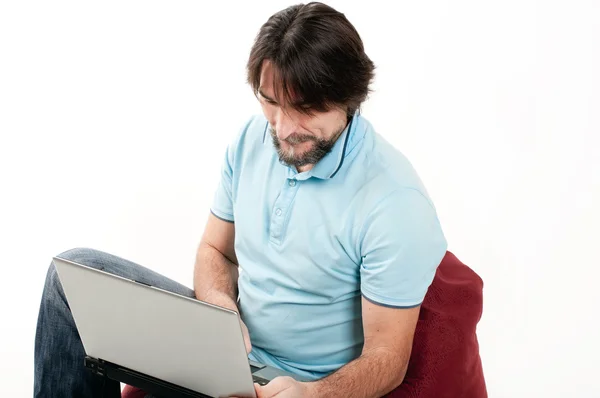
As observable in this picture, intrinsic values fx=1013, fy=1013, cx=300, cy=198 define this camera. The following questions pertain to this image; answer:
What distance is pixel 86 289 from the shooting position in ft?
6.35

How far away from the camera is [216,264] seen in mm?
2398

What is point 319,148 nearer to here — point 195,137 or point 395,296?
point 395,296

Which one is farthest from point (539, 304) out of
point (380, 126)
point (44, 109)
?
point (44, 109)

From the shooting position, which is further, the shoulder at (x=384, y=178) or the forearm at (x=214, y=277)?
the forearm at (x=214, y=277)

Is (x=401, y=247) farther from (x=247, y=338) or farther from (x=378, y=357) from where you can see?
(x=247, y=338)

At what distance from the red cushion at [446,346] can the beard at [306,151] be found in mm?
446

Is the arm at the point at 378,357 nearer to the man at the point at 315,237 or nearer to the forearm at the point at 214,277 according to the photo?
the man at the point at 315,237

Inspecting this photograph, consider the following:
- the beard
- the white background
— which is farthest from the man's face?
the white background

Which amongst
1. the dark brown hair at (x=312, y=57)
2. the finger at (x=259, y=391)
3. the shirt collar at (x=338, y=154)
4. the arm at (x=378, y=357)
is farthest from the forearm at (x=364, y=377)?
the dark brown hair at (x=312, y=57)

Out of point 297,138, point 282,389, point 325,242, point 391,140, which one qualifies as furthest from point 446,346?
point 391,140

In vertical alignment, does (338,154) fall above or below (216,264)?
above

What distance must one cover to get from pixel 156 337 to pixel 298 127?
0.50m

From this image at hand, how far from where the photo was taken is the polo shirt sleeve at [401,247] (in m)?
2.02

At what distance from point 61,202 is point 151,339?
157 cm
